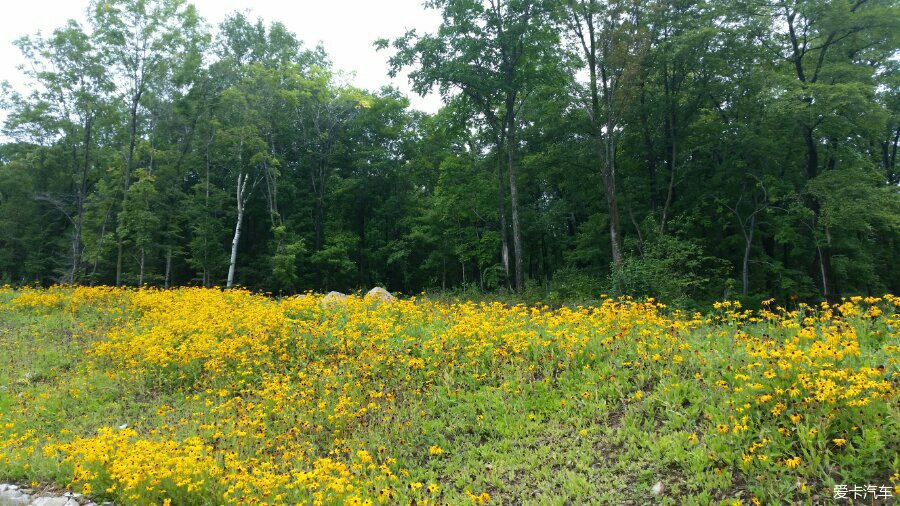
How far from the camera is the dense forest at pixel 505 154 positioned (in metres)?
15.9

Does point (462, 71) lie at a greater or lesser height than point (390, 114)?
lesser

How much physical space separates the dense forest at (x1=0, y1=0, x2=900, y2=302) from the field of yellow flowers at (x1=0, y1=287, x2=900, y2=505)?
30.3 feet

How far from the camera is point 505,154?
880 inches

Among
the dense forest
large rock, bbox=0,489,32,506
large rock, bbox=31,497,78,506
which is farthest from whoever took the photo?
the dense forest

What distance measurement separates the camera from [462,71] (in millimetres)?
16625

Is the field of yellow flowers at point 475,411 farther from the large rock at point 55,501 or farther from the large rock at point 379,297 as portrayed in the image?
the large rock at point 379,297

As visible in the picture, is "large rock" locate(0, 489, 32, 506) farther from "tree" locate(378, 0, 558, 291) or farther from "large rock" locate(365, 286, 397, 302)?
"tree" locate(378, 0, 558, 291)

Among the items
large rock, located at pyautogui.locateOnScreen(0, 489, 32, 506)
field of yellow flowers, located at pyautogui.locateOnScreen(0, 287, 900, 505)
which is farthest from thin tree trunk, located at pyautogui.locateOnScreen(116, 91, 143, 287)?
large rock, located at pyautogui.locateOnScreen(0, 489, 32, 506)

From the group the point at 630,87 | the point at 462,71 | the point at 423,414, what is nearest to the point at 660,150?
the point at 630,87

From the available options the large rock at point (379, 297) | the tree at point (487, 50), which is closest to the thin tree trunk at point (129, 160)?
the tree at point (487, 50)

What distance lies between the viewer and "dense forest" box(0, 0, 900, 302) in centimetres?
1592

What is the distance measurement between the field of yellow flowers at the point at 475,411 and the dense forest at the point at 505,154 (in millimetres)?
9249

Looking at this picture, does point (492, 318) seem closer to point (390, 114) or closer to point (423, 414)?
point (423, 414)

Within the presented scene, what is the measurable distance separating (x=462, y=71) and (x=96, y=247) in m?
18.5
